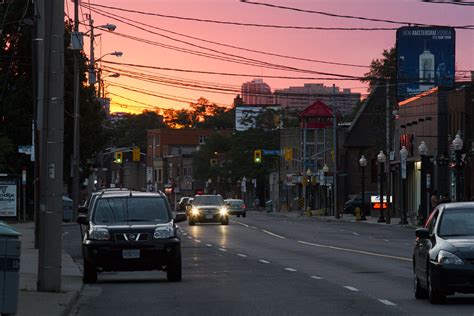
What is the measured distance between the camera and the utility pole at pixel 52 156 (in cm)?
2022

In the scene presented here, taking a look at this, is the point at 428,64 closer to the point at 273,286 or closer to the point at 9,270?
the point at 273,286

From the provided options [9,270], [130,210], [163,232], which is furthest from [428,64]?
[9,270]

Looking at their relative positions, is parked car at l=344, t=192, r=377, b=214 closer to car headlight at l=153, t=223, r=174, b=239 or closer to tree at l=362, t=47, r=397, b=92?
tree at l=362, t=47, r=397, b=92

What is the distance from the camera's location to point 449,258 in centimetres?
1747

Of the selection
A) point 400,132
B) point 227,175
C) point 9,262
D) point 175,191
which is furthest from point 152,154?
point 9,262

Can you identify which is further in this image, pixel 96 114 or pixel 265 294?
pixel 96 114

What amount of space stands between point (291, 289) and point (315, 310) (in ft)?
13.6

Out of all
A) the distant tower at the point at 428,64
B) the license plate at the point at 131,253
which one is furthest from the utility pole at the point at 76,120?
the license plate at the point at 131,253

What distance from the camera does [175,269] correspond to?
941 inches

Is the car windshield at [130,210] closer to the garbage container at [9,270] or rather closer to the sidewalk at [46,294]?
the sidewalk at [46,294]

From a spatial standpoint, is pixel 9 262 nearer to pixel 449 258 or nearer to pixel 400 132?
pixel 449 258

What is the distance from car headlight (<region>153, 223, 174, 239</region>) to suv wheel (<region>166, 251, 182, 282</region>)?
0.40m

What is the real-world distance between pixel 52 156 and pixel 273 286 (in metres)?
4.92

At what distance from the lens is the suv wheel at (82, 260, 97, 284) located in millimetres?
23688
